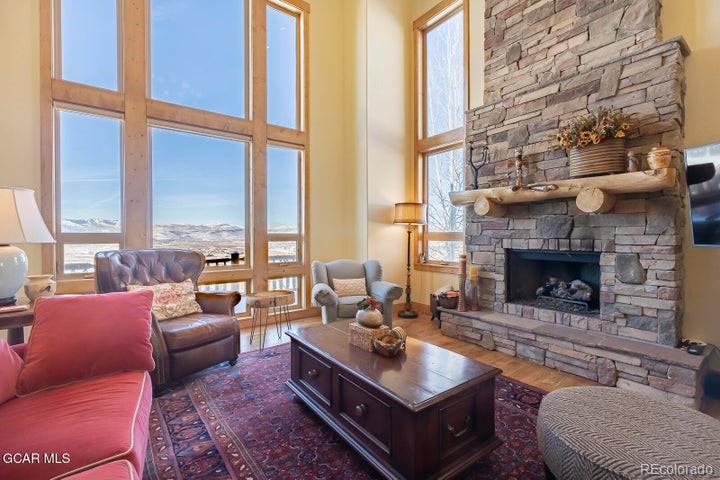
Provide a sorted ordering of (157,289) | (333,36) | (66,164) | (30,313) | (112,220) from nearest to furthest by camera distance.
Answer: (30,313) < (157,289) < (66,164) < (112,220) < (333,36)

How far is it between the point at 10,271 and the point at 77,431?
173cm

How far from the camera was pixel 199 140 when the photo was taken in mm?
4051

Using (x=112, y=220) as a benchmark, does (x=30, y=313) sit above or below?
below

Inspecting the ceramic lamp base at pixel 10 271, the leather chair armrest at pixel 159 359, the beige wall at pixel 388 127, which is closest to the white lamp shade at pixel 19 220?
the ceramic lamp base at pixel 10 271

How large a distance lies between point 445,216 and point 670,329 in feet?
9.04

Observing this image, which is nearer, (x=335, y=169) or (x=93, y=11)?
(x=93, y=11)

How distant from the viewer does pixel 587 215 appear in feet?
9.95

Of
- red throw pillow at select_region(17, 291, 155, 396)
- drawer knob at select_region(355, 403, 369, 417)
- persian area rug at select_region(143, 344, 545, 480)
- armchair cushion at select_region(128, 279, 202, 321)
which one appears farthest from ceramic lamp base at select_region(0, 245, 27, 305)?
drawer knob at select_region(355, 403, 369, 417)

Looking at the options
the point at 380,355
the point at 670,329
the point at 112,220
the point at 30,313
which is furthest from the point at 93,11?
the point at 670,329

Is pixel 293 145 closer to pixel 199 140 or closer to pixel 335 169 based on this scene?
pixel 335 169

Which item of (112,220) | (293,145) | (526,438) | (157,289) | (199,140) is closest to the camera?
(526,438)

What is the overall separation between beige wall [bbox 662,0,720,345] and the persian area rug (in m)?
1.55

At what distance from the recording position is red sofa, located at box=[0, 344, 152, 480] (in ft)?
3.39

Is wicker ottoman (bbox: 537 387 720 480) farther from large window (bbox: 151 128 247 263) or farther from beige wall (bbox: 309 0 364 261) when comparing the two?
large window (bbox: 151 128 247 263)
